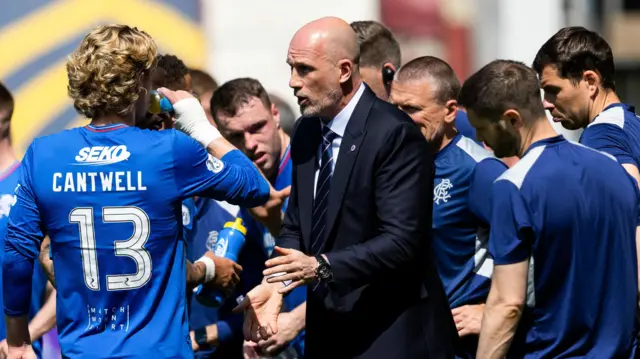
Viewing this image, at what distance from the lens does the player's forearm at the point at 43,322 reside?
17.4ft

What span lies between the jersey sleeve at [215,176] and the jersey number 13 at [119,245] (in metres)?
0.18

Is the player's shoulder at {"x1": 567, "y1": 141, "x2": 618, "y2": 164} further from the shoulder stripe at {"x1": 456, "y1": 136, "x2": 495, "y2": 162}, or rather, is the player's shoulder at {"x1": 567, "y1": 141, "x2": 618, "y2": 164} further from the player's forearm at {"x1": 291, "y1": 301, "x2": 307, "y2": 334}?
the player's forearm at {"x1": 291, "y1": 301, "x2": 307, "y2": 334}

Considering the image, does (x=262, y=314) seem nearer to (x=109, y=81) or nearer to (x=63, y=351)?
(x=63, y=351)

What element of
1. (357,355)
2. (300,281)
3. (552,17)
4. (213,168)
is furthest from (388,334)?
(552,17)

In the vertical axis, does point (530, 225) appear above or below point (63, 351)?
above

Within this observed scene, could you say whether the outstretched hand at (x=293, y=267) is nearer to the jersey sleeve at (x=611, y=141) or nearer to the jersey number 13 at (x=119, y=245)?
the jersey number 13 at (x=119, y=245)

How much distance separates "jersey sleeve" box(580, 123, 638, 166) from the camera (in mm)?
4391

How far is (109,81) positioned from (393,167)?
99cm

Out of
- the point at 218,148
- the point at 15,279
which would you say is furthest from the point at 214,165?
the point at 15,279

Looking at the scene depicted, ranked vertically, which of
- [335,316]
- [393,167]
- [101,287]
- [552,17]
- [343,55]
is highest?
[343,55]

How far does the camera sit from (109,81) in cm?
386

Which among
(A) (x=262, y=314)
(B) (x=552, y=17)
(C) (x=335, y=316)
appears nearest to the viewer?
(C) (x=335, y=316)

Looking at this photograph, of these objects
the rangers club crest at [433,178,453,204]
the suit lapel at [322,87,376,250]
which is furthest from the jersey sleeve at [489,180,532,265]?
the rangers club crest at [433,178,453,204]

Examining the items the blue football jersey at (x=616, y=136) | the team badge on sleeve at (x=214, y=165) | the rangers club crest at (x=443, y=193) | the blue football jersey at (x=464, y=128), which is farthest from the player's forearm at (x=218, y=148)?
A: the blue football jersey at (x=464, y=128)
